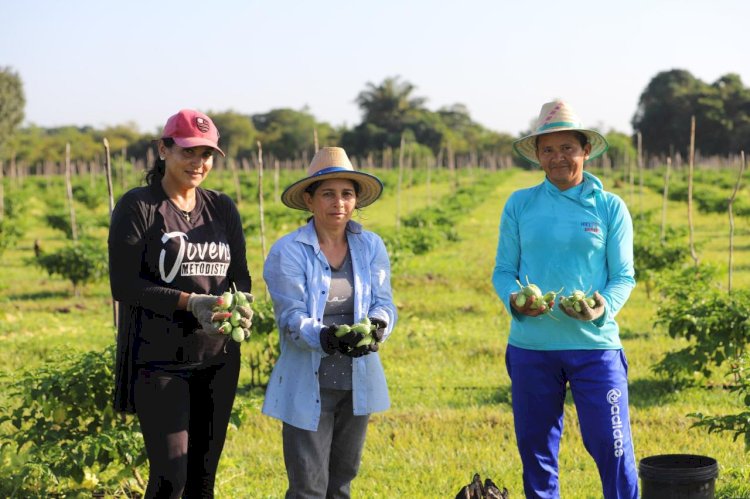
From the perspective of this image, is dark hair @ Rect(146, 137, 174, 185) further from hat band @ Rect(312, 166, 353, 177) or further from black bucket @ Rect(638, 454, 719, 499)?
black bucket @ Rect(638, 454, 719, 499)

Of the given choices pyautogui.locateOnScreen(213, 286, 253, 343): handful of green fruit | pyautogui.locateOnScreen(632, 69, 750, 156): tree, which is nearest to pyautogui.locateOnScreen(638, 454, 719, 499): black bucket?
pyautogui.locateOnScreen(213, 286, 253, 343): handful of green fruit

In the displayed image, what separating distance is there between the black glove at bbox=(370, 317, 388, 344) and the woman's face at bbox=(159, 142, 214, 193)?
861mm

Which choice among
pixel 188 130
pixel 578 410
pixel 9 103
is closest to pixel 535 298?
pixel 578 410

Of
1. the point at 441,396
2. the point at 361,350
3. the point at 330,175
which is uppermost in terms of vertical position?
the point at 330,175

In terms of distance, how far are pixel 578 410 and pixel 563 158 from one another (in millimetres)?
1026

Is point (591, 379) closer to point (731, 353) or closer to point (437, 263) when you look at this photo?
point (731, 353)

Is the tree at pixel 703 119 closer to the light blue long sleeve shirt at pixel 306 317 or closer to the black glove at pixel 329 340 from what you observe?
the light blue long sleeve shirt at pixel 306 317

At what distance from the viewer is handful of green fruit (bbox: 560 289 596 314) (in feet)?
10.6

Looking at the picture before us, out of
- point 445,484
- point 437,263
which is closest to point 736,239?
point 437,263

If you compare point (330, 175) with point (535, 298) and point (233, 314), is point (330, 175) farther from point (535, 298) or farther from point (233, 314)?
point (535, 298)

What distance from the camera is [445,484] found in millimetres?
4832

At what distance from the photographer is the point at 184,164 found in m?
3.30

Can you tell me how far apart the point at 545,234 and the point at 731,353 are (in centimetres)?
354

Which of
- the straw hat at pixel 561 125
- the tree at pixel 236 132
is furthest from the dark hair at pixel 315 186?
the tree at pixel 236 132
